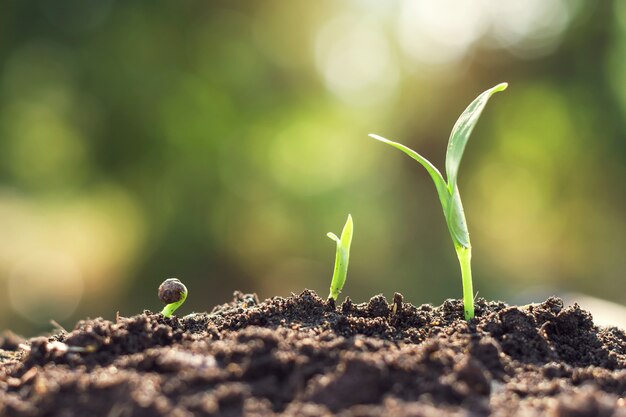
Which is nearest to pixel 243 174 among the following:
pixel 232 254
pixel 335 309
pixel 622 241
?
pixel 232 254

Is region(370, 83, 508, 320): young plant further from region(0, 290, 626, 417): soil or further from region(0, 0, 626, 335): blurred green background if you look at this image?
region(0, 0, 626, 335): blurred green background

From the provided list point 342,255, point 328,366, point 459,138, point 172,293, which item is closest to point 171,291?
point 172,293

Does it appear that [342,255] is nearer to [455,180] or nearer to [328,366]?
[455,180]

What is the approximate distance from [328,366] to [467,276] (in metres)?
0.45

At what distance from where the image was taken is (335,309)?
1449 mm

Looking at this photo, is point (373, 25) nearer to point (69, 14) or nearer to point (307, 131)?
point (307, 131)

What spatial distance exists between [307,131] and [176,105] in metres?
1.91

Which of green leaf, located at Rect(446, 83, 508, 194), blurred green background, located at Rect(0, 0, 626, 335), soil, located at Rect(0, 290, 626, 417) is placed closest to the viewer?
soil, located at Rect(0, 290, 626, 417)

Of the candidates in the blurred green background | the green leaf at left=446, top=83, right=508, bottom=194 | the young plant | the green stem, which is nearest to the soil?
the green stem

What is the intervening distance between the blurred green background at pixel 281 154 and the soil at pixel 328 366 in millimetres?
6488

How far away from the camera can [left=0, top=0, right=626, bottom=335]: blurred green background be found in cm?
772

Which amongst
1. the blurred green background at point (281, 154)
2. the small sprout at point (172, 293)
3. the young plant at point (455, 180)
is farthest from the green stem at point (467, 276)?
the blurred green background at point (281, 154)

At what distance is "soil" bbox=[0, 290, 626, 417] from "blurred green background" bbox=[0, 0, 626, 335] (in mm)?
6488

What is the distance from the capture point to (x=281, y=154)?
8.79m
